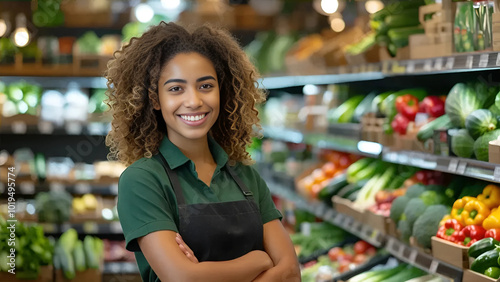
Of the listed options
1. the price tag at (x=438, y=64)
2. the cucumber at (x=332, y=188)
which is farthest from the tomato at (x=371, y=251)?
the price tag at (x=438, y=64)

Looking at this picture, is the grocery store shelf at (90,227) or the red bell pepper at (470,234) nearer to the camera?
the red bell pepper at (470,234)

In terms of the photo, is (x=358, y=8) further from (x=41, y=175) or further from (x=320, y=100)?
(x=41, y=175)

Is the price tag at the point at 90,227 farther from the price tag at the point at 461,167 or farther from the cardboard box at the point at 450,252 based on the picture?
the price tag at the point at 461,167

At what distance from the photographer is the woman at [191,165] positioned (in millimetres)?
2080

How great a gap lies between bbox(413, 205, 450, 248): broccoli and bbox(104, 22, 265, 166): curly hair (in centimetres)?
109

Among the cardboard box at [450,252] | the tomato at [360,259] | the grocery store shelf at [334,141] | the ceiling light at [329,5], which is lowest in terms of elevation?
the tomato at [360,259]

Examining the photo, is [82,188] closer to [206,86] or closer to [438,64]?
[438,64]

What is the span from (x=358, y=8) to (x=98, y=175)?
9.72ft

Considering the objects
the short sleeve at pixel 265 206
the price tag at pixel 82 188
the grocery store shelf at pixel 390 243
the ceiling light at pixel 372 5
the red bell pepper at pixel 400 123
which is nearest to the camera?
the short sleeve at pixel 265 206

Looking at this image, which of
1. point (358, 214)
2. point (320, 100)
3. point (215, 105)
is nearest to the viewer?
point (215, 105)

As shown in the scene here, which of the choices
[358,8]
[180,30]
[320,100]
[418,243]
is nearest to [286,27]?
[358,8]

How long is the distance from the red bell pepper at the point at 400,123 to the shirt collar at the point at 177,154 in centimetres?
156

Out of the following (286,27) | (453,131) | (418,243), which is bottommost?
(418,243)

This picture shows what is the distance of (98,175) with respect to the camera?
626 cm
